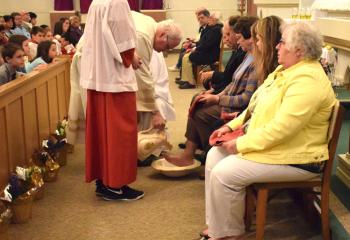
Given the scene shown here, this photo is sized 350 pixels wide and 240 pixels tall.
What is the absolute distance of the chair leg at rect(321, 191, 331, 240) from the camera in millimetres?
2371

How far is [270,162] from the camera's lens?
225cm

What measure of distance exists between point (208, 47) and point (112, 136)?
397cm

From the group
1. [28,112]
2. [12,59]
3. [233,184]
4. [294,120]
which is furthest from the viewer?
[12,59]

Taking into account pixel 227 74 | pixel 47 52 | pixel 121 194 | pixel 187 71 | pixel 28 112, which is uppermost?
pixel 47 52

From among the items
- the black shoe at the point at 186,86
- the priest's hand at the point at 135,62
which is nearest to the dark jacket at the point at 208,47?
the black shoe at the point at 186,86

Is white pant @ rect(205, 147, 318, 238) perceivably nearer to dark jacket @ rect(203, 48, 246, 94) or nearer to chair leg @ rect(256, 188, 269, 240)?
chair leg @ rect(256, 188, 269, 240)

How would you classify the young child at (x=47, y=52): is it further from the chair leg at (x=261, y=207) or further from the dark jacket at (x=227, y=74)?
the chair leg at (x=261, y=207)

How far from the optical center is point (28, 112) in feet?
11.3

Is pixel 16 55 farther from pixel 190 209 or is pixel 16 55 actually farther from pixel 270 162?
pixel 270 162

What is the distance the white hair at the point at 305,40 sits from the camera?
2254 mm

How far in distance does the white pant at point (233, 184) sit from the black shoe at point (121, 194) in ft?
2.98

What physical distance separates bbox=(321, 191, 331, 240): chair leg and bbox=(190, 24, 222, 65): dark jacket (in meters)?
4.54

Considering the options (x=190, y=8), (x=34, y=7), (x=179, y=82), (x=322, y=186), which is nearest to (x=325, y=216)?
(x=322, y=186)

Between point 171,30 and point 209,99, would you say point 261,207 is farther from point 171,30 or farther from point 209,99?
point 171,30
